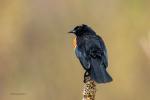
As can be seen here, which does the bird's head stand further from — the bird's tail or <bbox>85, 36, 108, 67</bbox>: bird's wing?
the bird's tail

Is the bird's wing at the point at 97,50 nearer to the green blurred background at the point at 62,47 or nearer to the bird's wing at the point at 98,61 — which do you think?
the bird's wing at the point at 98,61

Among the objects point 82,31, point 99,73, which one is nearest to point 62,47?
point 82,31

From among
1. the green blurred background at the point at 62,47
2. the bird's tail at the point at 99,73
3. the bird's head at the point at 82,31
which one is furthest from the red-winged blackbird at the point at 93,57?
the green blurred background at the point at 62,47

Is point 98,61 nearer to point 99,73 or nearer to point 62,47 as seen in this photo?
point 99,73

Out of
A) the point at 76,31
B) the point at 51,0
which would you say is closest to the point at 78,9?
the point at 51,0

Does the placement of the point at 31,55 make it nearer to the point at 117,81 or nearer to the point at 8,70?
the point at 8,70

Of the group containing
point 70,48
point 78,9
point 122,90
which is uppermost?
point 78,9
